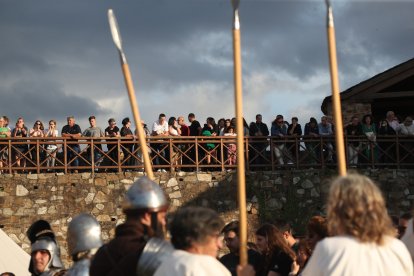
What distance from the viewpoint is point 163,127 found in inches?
758

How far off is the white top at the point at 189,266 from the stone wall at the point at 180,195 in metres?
13.9

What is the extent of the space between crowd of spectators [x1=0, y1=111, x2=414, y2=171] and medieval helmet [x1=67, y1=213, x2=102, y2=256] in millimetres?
12856

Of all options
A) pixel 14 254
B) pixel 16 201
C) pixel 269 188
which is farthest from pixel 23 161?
pixel 14 254

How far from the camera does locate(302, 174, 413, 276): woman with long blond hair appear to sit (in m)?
4.41

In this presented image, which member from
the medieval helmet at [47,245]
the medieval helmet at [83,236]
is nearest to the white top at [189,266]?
the medieval helmet at [83,236]

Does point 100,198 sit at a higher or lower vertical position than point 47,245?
higher

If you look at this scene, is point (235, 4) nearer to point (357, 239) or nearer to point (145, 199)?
point (145, 199)

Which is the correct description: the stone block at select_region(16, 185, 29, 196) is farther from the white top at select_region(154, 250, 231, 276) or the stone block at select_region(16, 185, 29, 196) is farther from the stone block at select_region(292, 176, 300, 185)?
the white top at select_region(154, 250, 231, 276)

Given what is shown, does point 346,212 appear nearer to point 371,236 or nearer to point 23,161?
point 371,236

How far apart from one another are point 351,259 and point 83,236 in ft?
7.08

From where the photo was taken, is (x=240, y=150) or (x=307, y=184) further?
(x=307, y=184)

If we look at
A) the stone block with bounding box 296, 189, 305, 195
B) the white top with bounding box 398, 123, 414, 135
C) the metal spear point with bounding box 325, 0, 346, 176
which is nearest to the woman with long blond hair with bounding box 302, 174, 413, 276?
the metal spear point with bounding box 325, 0, 346, 176

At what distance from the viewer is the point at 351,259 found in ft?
14.5

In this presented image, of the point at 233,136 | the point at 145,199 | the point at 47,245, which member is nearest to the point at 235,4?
the point at 145,199
